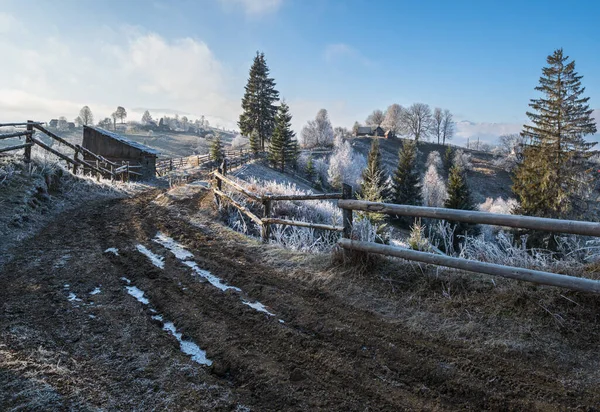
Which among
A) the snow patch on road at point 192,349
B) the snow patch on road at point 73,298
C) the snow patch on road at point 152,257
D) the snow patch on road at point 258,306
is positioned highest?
the snow patch on road at point 152,257

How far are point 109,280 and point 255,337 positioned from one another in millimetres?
2640

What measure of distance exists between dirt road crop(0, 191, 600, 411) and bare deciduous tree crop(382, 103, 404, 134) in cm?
9687

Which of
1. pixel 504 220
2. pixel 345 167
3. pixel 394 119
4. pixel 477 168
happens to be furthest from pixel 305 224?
pixel 394 119

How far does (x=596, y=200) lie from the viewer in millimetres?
25516

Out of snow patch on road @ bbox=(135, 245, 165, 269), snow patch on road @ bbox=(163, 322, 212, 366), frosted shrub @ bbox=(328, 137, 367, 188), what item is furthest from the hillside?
snow patch on road @ bbox=(163, 322, 212, 366)

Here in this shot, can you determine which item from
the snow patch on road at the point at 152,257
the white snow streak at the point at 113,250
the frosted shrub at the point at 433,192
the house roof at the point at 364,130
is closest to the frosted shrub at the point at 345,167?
the frosted shrub at the point at 433,192

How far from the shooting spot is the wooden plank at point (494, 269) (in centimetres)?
325

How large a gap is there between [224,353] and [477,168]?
83.1 metres

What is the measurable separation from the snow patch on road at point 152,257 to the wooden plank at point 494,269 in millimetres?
3174

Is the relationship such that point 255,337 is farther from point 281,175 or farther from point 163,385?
point 281,175

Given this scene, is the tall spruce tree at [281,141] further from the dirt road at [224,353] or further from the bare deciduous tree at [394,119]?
the bare deciduous tree at [394,119]

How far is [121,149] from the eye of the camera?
94.9 ft

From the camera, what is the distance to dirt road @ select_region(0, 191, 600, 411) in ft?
8.23

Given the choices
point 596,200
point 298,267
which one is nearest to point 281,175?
point 596,200
